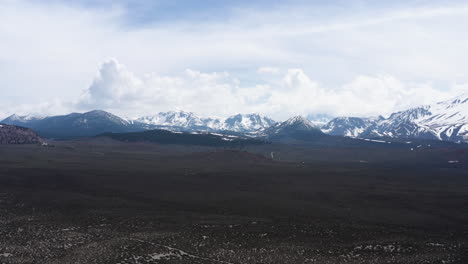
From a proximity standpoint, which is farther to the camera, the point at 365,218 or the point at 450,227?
the point at 365,218

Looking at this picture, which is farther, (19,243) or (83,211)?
(83,211)

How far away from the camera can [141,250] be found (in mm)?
44281

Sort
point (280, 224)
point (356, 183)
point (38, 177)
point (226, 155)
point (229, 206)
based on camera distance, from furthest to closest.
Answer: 1. point (226, 155)
2. point (356, 183)
3. point (38, 177)
4. point (229, 206)
5. point (280, 224)

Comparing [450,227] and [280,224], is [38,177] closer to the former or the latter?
[280,224]

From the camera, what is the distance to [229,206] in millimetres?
70625

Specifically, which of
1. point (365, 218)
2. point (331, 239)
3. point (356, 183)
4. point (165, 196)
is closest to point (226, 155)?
point (356, 183)

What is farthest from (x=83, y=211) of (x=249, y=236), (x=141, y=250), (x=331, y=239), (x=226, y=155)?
(x=226, y=155)

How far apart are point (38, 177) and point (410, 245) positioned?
284ft

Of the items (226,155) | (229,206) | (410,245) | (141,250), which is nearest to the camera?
(141,250)

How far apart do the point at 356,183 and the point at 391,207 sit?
32.8m

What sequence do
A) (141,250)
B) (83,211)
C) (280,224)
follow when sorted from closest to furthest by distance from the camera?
1. (141,250)
2. (280,224)
3. (83,211)

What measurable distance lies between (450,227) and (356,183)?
1872 inches

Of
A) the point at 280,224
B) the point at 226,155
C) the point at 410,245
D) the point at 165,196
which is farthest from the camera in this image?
the point at 226,155

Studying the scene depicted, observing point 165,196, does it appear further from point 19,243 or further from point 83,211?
point 19,243
